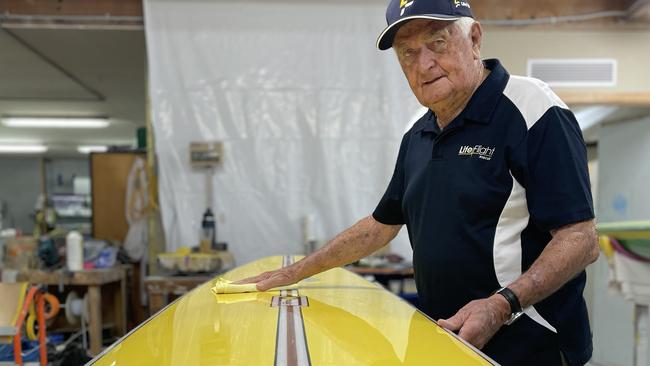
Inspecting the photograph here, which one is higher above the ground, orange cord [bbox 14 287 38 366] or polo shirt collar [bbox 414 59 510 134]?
polo shirt collar [bbox 414 59 510 134]

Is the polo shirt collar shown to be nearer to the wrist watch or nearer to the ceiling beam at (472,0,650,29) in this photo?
the wrist watch

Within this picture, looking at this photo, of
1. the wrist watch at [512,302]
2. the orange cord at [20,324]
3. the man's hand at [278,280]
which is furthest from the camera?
the orange cord at [20,324]

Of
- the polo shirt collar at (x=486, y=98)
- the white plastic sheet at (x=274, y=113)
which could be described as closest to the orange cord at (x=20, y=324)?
the white plastic sheet at (x=274, y=113)

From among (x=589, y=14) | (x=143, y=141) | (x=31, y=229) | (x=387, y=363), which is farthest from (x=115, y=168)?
(x=31, y=229)

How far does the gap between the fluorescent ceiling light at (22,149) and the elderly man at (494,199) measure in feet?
37.3

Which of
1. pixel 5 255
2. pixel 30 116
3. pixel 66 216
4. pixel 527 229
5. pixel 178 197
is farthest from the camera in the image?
pixel 66 216

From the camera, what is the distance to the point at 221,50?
3314 millimetres

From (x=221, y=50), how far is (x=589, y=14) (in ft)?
9.68

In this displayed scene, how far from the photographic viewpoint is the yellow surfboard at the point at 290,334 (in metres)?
0.96

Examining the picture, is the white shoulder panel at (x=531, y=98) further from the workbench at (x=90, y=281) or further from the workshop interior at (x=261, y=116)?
the workbench at (x=90, y=281)

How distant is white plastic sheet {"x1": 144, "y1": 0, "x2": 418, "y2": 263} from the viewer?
329cm

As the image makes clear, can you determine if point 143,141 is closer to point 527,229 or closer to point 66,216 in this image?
point 527,229

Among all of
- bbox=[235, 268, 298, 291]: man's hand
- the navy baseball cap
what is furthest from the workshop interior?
the navy baseball cap

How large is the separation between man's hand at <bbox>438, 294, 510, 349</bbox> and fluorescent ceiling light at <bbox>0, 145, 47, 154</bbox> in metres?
11.6
